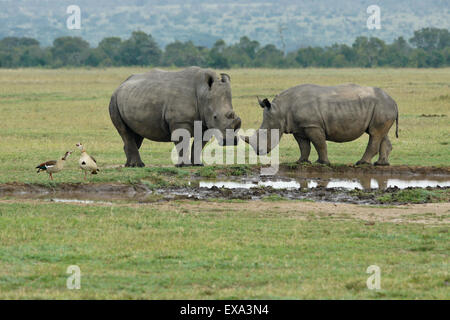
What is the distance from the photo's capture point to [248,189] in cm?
1463

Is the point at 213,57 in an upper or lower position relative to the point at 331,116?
upper

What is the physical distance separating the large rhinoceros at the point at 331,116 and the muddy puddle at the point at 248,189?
97cm

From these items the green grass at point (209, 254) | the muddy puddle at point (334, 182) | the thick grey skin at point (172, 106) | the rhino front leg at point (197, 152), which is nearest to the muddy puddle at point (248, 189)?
the muddy puddle at point (334, 182)

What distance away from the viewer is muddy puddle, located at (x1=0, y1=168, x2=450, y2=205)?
1375 centimetres

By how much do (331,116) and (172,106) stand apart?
10.1ft

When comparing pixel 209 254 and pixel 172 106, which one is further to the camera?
pixel 172 106

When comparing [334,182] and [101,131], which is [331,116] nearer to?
[334,182]

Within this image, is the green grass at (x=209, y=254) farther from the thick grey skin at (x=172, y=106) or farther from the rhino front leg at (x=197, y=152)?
the rhino front leg at (x=197, y=152)

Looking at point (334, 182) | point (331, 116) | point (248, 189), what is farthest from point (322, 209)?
Answer: point (331, 116)

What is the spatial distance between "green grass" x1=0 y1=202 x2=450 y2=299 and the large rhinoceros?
516 cm

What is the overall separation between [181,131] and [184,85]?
921 millimetres

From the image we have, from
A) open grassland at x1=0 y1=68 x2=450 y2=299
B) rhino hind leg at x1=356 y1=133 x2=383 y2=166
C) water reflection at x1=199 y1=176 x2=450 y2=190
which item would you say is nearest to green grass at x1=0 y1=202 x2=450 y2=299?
open grassland at x1=0 y1=68 x2=450 y2=299

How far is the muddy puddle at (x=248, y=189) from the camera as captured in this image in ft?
45.1

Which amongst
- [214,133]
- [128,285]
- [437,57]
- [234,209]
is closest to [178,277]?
[128,285]
